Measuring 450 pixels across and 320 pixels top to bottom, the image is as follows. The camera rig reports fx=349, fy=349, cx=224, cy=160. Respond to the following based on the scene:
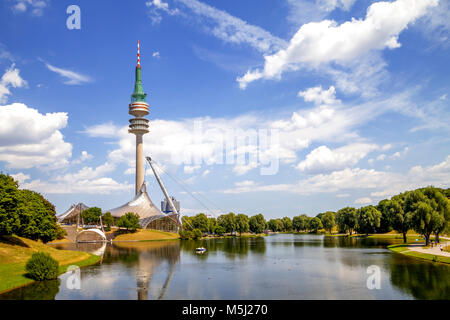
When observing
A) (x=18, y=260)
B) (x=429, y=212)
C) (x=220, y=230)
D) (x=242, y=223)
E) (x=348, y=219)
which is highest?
(x=429, y=212)

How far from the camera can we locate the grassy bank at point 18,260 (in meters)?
38.9

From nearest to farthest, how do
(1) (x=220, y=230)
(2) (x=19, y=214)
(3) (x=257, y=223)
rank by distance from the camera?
(2) (x=19, y=214) < (1) (x=220, y=230) < (3) (x=257, y=223)

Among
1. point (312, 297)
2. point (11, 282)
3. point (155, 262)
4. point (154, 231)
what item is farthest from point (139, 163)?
point (312, 297)

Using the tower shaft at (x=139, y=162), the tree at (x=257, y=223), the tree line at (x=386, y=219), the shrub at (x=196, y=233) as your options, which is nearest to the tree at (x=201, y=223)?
the tree line at (x=386, y=219)

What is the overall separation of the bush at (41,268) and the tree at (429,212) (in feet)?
210

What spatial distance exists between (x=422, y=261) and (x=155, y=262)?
43.5 m

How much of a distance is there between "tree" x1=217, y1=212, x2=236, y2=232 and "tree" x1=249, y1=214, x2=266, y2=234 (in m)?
14.4

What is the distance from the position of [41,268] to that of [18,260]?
28.4 ft

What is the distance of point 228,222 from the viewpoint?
156 metres

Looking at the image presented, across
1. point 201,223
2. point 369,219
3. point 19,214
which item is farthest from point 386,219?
point 19,214

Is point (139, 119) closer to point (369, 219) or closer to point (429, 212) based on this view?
point (369, 219)

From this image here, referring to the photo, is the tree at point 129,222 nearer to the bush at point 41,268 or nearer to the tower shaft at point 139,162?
the tower shaft at point 139,162

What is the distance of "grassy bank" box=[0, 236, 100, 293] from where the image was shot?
128ft

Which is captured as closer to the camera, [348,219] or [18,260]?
[18,260]
